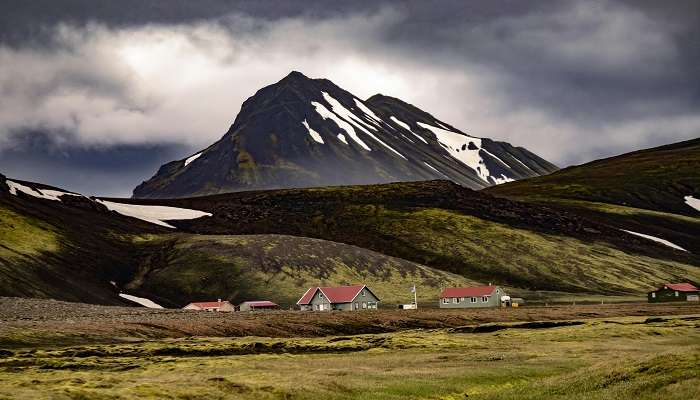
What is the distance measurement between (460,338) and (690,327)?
28023 millimetres

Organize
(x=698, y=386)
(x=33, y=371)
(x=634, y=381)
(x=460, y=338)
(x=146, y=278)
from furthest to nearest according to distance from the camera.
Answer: (x=146, y=278) → (x=460, y=338) → (x=33, y=371) → (x=634, y=381) → (x=698, y=386)

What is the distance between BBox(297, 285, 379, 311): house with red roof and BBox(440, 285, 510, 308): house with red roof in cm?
1613

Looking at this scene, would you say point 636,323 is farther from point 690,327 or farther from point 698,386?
point 698,386

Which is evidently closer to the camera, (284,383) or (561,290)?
(284,383)

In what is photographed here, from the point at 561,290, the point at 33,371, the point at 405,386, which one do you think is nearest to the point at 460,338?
the point at 405,386

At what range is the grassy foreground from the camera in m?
36.9

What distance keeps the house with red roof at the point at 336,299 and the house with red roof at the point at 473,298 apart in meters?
16.1

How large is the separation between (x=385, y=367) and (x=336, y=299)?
A: 9599 centimetres

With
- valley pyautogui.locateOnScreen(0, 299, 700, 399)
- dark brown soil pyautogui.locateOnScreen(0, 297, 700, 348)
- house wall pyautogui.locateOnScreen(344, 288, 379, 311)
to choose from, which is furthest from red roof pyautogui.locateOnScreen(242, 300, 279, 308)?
valley pyautogui.locateOnScreen(0, 299, 700, 399)

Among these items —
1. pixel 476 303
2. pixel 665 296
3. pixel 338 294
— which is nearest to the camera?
pixel 338 294

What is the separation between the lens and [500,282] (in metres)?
199

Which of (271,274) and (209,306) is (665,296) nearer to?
(271,274)

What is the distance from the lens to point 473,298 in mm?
156000

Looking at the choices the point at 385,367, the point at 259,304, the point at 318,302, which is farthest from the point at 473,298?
the point at 385,367
